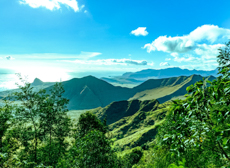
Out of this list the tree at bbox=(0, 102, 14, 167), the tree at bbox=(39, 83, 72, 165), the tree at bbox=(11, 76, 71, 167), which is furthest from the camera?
the tree at bbox=(39, 83, 72, 165)

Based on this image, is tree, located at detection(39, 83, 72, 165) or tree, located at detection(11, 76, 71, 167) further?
tree, located at detection(39, 83, 72, 165)

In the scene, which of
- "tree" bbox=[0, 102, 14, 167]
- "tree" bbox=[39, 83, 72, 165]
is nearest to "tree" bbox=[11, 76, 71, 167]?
"tree" bbox=[39, 83, 72, 165]

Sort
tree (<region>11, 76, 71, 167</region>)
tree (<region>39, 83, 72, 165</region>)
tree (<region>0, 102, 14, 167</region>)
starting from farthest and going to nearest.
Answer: tree (<region>39, 83, 72, 165</region>) → tree (<region>11, 76, 71, 167</region>) → tree (<region>0, 102, 14, 167</region>)

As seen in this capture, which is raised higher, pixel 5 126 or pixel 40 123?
pixel 5 126

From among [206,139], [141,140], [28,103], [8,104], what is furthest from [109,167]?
[141,140]

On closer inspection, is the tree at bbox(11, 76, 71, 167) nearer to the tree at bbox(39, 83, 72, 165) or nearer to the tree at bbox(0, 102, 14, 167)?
the tree at bbox(39, 83, 72, 165)

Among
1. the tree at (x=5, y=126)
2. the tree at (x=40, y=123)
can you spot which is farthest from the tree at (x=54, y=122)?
the tree at (x=5, y=126)

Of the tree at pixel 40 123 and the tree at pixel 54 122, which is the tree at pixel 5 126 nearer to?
the tree at pixel 40 123

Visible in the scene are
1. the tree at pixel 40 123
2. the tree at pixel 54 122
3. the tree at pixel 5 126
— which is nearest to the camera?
the tree at pixel 5 126

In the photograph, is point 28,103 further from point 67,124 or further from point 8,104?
point 67,124

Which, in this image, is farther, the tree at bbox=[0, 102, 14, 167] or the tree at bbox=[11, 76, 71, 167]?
the tree at bbox=[11, 76, 71, 167]

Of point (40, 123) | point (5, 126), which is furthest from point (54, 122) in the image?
point (5, 126)

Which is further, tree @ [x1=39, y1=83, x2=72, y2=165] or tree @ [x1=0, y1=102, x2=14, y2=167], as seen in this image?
tree @ [x1=39, y1=83, x2=72, y2=165]

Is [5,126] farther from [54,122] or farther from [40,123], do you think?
[54,122]
